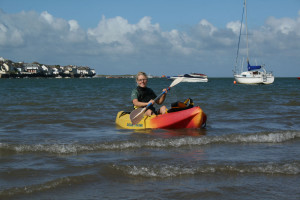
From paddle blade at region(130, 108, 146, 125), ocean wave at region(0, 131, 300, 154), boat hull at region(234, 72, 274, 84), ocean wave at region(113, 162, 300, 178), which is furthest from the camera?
boat hull at region(234, 72, 274, 84)

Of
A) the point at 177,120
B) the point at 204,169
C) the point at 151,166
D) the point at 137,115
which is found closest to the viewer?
the point at 204,169

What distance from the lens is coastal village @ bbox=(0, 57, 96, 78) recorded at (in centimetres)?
12719

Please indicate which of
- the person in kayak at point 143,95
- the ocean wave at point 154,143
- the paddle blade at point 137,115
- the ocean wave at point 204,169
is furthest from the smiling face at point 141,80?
the ocean wave at point 204,169

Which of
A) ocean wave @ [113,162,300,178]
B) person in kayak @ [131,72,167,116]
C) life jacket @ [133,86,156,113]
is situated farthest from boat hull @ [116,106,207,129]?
ocean wave @ [113,162,300,178]

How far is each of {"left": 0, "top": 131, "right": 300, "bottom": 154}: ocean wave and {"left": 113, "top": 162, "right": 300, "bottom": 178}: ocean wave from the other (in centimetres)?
149

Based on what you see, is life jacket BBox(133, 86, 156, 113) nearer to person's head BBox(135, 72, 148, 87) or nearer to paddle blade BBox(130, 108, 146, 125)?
person's head BBox(135, 72, 148, 87)

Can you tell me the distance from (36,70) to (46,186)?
14212cm

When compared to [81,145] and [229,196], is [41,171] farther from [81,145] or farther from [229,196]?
[229,196]

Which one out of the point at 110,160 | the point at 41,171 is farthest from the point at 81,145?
the point at 41,171

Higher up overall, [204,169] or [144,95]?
[144,95]

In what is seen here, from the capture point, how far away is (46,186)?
13.0 ft

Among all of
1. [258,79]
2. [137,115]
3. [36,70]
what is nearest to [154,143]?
A: [137,115]

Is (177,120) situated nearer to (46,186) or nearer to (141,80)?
(141,80)

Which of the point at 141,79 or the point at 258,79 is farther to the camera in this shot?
the point at 258,79
